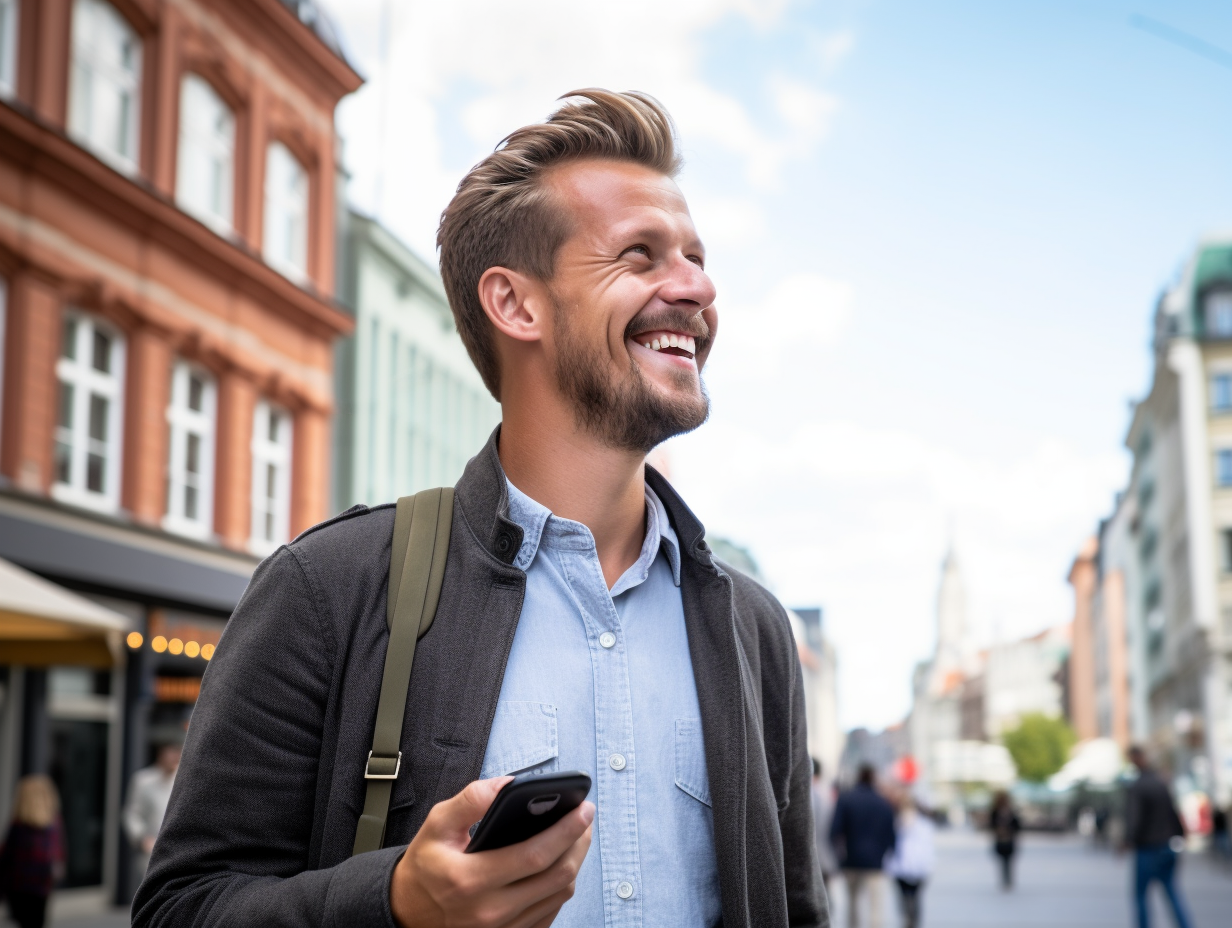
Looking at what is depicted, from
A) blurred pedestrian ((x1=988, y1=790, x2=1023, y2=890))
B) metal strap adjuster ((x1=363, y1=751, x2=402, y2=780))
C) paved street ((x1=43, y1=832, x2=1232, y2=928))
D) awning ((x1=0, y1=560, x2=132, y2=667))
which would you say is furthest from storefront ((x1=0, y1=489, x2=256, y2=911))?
blurred pedestrian ((x1=988, y1=790, x2=1023, y2=890))

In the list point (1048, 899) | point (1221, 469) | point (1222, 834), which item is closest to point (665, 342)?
point (1048, 899)

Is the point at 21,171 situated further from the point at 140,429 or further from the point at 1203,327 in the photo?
the point at 1203,327

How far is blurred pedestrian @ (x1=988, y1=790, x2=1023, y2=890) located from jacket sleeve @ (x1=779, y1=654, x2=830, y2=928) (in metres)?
23.5

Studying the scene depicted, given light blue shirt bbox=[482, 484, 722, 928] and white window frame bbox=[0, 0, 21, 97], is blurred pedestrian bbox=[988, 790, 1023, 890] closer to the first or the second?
white window frame bbox=[0, 0, 21, 97]

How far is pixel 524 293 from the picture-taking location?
6.91 ft

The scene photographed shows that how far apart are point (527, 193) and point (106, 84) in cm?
1588

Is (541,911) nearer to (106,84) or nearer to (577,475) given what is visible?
(577,475)

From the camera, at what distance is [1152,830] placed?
13.1 m

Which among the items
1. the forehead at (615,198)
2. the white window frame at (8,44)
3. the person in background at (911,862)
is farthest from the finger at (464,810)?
the white window frame at (8,44)

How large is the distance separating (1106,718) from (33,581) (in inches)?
3992

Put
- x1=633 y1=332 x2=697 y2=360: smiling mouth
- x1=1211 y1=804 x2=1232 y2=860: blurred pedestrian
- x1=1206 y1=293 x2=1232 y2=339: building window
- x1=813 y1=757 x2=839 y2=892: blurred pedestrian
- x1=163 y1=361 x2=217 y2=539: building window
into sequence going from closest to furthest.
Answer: x1=633 y1=332 x2=697 y2=360: smiling mouth < x1=813 y1=757 x2=839 y2=892: blurred pedestrian < x1=163 y1=361 x2=217 y2=539: building window < x1=1211 y1=804 x2=1232 y2=860: blurred pedestrian < x1=1206 y1=293 x2=1232 y2=339: building window

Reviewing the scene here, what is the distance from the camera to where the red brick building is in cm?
1466

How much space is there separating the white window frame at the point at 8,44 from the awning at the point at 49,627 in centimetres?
769

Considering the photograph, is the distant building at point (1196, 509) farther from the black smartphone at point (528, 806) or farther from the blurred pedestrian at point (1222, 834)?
the black smartphone at point (528, 806)
